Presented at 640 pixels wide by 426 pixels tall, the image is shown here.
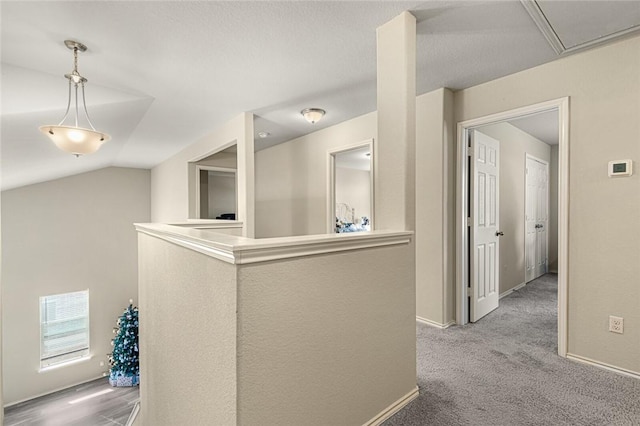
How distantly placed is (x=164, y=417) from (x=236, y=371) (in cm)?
146

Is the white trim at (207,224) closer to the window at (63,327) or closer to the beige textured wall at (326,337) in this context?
the beige textured wall at (326,337)

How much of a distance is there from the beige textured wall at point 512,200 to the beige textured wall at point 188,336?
3752 mm

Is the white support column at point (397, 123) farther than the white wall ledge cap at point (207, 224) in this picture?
No

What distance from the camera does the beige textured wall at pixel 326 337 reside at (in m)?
1.11

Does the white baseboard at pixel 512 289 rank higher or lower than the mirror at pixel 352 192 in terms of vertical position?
lower

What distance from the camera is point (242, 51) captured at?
2.30 metres

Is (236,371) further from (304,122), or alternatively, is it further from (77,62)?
(304,122)

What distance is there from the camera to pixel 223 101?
333 centimetres

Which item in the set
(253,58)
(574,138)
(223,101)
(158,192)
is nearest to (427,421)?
(574,138)

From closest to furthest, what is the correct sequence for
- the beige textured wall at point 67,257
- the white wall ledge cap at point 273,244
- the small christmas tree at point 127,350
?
the white wall ledge cap at point 273,244, the small christmas tree at point 127,350, the beige textured wall at point 67,257

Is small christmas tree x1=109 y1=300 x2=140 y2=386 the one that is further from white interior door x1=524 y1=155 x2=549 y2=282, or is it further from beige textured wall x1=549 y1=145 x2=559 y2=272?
beige textured wall x1=549 y1=145 x2=559 y2=272

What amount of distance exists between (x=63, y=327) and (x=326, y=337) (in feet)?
26.3

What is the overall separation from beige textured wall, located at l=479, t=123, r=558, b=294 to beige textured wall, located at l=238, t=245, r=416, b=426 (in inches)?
119

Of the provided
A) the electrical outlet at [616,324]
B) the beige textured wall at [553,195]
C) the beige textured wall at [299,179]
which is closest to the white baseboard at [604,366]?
the electrical outlet at [616,324]
